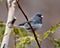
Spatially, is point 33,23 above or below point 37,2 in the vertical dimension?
above

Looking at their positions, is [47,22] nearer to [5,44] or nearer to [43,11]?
[43,11]

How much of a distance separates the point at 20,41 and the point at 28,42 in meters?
0.06

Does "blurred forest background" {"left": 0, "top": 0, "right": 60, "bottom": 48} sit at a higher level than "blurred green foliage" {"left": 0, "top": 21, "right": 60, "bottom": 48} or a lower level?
lower

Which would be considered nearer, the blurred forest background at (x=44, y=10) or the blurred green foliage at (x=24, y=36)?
the blurred green foliage at (x=24, y=36)

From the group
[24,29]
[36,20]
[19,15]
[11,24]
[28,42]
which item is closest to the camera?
[11,24]

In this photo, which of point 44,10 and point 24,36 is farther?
point 44,10

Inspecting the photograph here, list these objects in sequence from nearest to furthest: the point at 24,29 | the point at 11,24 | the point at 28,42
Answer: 1. the point at 11,24
2. the point at 28,42
3. the point at 24,29

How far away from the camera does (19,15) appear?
379cm

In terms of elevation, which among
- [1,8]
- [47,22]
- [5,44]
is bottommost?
[47,22]

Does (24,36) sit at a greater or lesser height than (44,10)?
greater

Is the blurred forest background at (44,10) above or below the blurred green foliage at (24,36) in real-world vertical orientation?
below

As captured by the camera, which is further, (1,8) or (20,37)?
(1,8)

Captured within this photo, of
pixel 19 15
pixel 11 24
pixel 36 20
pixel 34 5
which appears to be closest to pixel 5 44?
pixel 11 24

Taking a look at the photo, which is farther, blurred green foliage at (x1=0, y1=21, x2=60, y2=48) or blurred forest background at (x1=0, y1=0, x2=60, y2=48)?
blurred forest background at (x1=0, y1=0, x2=60, y2=48)
